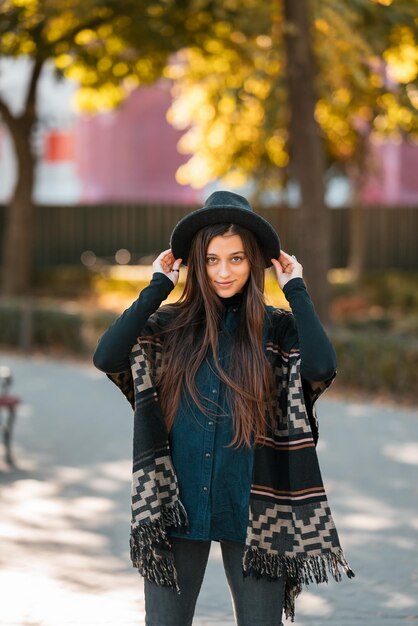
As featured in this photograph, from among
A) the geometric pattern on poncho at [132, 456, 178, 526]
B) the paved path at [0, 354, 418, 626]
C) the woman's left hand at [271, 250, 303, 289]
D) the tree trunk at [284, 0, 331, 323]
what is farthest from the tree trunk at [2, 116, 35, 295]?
the geometric pattern on poncho at [132, 456, 178, 526]

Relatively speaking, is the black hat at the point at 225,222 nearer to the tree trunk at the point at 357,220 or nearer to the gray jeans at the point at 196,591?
the gray jeans at the point at 196,591

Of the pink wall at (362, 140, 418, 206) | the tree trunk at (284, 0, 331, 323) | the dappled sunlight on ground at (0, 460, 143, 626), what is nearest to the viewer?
the dappled sunlight on ground at (0, 460, 143, 626)

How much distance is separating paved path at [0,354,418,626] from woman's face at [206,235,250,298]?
7.57 ft

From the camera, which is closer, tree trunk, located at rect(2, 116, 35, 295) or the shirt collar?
the shirt collar

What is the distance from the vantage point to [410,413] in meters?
12.1

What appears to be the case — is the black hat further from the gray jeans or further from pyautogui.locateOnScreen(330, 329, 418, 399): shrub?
pyautogui.locateOnScreen(330, 329, 418, 399): shrub

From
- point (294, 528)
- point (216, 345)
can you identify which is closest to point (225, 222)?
point (216, 345)

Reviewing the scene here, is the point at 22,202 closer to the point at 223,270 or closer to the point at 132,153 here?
the point at 132,153

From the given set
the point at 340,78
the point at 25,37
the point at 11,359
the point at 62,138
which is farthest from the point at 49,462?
the point at 62,138

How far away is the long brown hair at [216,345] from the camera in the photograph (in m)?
3.69

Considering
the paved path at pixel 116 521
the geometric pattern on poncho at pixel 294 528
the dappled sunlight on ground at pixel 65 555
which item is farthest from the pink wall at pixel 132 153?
the geometric pattern on poncho at pixel 294 528

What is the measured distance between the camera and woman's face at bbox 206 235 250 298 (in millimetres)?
3744

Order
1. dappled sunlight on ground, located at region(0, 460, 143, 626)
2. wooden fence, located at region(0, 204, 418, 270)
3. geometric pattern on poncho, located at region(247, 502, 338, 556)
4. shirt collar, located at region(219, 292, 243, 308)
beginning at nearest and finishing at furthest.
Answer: geometric pattern on poncho, located at region(247, 502, 338, 556)
shirt collar, located at region(219, 292, 243, 308)
dappled sunlight on ground, located at region(0, 460, 143, 626)
wooden fence, located at region(0, 204, 418, 270)

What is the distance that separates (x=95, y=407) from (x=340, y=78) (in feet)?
25.9
